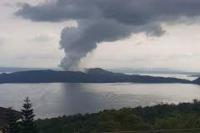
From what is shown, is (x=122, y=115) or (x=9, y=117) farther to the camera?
(x=9, y=117)

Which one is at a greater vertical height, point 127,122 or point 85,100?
point 127,122

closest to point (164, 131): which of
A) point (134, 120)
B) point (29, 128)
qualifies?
point (134, 120)

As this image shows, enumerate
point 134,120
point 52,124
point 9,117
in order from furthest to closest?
point 52,124 → point 9,117 → point 134,120

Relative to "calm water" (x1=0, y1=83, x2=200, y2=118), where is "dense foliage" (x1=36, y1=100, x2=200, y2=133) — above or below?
above

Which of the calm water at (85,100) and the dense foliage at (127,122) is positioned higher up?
the dense foliage at (127,122)

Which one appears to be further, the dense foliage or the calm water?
the calm water

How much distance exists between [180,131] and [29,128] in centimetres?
2085

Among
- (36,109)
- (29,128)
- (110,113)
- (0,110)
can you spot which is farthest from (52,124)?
(36,109)

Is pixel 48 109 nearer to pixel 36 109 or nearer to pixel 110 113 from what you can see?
pixel 36 109

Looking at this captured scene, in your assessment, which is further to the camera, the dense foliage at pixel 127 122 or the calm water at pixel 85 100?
the calm water at pixel 85 100

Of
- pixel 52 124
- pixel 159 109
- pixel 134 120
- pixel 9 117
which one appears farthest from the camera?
pixel 159 109

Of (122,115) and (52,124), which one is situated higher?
(122,115)

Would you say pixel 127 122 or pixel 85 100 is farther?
pixel 85 100

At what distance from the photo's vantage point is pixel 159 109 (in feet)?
217
